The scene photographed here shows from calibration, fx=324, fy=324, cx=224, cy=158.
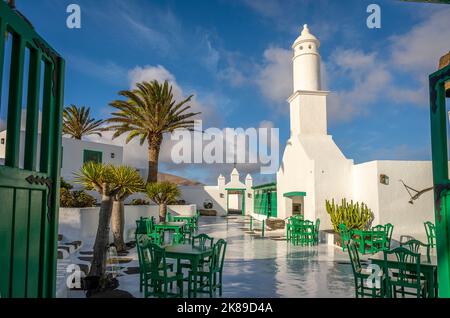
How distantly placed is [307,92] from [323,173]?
4818 mm

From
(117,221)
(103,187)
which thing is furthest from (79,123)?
(103,187)

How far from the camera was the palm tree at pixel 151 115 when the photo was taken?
18.2 metres

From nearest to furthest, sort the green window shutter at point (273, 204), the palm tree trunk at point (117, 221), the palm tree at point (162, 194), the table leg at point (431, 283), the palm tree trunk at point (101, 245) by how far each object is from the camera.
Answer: the table leg at point (431, 283) → the palm tree trunk at point (101, 245) → the palm tree trunk at point (117, 221) → the palm tree at point (162, 194) → the green window shutter at point (273, 204)

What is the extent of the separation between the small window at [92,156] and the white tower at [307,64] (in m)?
14.1

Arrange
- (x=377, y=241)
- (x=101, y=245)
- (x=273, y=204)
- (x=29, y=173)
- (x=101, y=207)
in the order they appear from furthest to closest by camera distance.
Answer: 1. (x=273, y=204)
2. (x=377, y=241)
3. (x=101, y=207)
4. (x=101, y=245)
5. (x=29, y=173)

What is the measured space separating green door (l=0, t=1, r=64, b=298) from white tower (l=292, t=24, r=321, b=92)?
16.0 m

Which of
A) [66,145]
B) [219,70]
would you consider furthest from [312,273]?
[66,145]

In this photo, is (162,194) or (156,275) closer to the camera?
(156,275)

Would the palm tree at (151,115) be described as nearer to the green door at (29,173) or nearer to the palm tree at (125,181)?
the palm tree at (125,181)

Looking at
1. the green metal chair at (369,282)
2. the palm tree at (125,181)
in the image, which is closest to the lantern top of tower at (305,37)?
the palm tree at (125,181)

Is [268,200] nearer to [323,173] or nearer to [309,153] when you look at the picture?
[309,153]

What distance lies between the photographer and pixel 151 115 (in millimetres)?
18344

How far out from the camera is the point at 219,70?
514 inches
